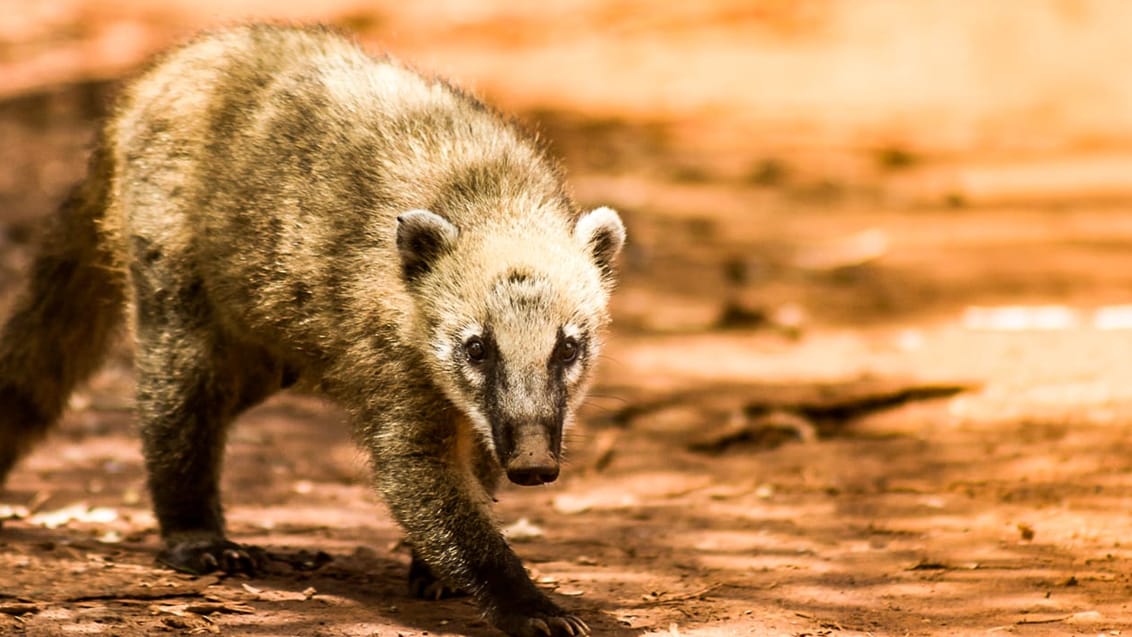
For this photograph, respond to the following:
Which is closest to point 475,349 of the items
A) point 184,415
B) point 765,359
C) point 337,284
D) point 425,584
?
point 337,284

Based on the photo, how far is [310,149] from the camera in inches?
245

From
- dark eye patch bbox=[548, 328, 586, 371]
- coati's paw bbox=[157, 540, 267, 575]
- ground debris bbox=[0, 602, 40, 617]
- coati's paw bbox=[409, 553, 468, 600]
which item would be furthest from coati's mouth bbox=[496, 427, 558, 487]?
ground debris bbox=[0, 602, 40, 617]

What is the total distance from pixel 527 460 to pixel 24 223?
8077 millimetres

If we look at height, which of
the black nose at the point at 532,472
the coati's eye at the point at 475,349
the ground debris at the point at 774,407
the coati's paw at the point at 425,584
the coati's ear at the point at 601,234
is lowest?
the coati's paw at the point at 425,584

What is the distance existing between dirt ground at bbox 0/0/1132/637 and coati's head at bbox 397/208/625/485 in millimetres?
873

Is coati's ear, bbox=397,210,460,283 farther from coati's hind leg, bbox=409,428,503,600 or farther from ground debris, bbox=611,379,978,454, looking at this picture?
ground debris, bbox=611,379,978,454

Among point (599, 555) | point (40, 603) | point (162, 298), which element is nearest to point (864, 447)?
point (599, 555)

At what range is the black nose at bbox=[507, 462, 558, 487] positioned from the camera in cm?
512

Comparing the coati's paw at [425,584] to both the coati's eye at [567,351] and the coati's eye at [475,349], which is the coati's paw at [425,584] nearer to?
the coati's eye at [475,349]

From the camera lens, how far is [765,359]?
9922 mm

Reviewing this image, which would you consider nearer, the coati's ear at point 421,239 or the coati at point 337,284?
the coati at point 337,284

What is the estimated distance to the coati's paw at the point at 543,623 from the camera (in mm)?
5328

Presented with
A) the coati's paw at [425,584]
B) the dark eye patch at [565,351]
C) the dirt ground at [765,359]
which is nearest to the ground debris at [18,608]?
the dirt ground at [765,359]

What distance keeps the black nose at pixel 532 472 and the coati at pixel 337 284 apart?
12mm
